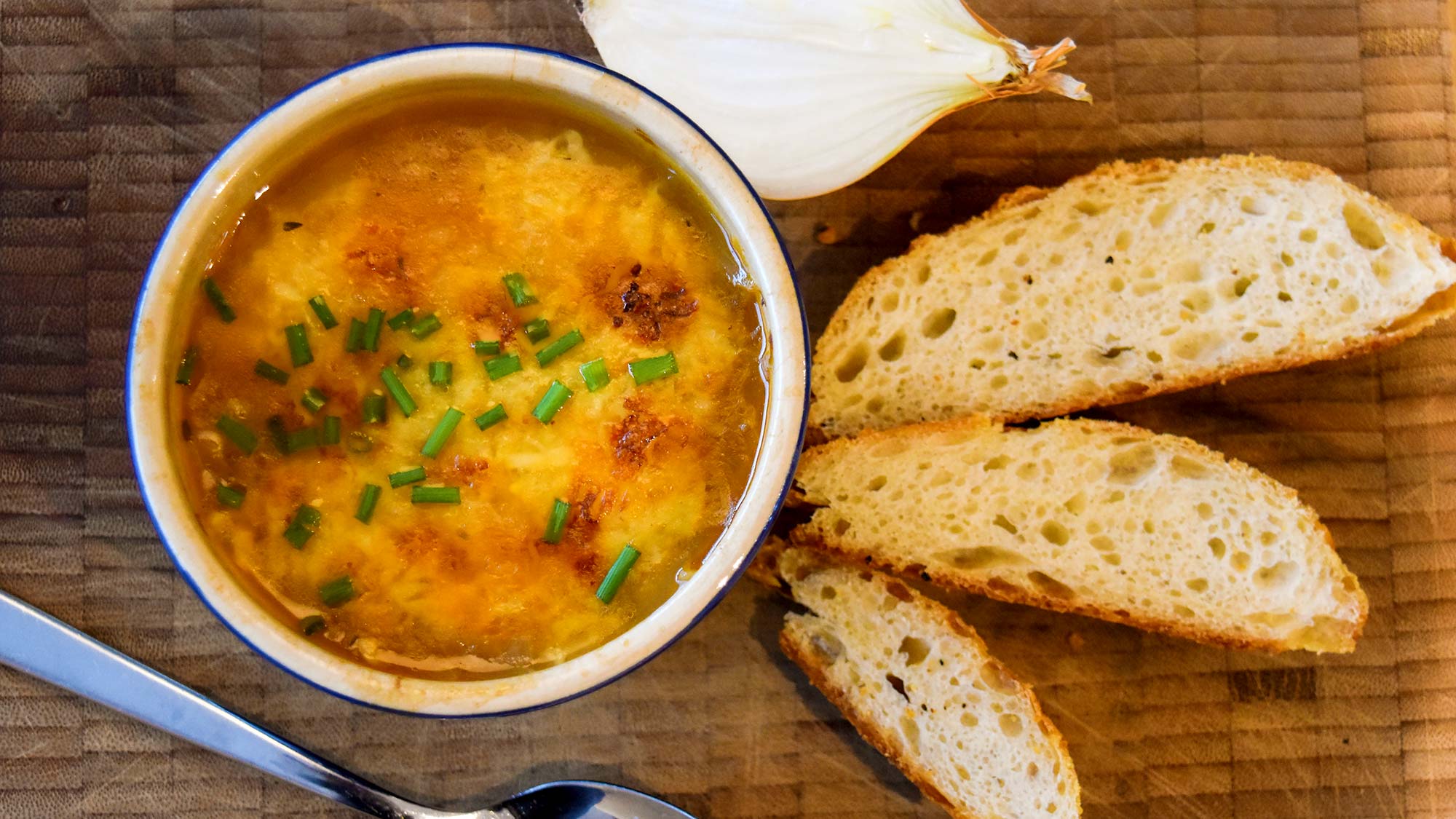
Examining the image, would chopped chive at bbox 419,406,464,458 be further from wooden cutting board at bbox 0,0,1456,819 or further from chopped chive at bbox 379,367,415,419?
wooden cutting board at bbox 0,0,1456,819

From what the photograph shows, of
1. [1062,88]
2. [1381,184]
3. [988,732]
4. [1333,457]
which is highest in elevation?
[1062,88]

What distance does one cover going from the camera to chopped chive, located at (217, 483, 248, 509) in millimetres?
1585

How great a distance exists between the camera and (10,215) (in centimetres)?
201

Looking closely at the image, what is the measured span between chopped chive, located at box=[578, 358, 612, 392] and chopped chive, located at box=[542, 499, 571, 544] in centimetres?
18

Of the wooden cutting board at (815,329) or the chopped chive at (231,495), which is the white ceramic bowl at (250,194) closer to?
the chopped chive at (231,495)

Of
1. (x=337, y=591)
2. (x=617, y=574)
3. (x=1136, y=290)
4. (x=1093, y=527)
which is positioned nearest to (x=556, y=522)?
(x=617, y=574)

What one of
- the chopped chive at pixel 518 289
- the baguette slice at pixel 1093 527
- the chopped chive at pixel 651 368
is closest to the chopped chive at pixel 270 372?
the chopped chive at pixel 518 289

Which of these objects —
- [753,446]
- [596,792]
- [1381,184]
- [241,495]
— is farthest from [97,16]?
[1381,184]

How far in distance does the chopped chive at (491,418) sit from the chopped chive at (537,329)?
118mm

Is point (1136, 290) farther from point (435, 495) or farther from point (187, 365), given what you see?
point (187, 365)

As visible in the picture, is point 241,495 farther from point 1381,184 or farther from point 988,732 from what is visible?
point 1381,184

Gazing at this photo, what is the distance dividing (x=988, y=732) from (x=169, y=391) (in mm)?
1523

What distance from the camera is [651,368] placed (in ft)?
5.31

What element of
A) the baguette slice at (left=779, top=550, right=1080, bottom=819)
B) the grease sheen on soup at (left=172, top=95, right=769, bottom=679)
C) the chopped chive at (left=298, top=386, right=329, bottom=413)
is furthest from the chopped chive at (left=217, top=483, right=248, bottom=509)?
the baguette slice at (left=779, top=550, right=1080, bottom=819)
